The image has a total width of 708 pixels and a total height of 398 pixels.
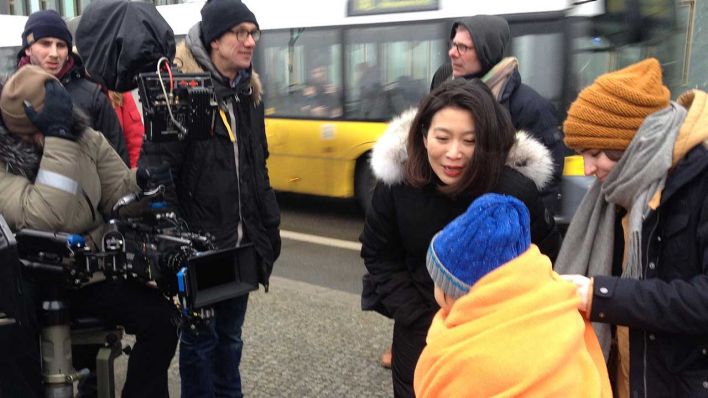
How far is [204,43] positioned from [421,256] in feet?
4.74

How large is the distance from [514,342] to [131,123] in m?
3.85

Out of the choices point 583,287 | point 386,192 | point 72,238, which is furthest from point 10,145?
point 583,287

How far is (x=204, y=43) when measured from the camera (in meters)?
3.24

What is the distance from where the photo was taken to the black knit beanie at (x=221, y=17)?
3.14 meters

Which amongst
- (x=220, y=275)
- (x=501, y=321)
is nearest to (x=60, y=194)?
(x=220, y=275)

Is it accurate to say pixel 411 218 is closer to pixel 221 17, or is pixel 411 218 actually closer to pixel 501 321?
pixel 501 321

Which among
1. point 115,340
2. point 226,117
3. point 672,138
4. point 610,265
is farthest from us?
point 226,117

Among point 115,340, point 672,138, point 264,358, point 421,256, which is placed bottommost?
point 264,358

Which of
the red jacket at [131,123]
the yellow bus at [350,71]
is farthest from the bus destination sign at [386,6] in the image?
the red jacket at [131,123]

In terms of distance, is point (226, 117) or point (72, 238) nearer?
point (72, 238)

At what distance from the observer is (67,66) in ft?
14.2

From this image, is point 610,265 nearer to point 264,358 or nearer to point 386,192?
point 386,192

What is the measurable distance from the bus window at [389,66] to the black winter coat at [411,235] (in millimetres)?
5972

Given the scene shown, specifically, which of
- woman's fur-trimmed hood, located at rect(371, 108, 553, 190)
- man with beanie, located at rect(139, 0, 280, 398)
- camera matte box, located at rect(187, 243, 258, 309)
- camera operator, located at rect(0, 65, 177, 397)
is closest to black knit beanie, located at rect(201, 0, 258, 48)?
man with beanie, located at rect(139, 0, 280, 398)
